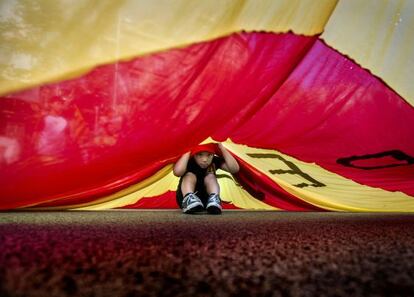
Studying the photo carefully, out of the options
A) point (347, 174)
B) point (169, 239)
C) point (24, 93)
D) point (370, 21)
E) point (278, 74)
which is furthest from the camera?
point (347, 174)

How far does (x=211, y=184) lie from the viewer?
1.62 m

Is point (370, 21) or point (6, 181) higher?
point (370, 21)

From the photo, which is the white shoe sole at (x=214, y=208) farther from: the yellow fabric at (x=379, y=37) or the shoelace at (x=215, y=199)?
the yellow fabric at (x=379, y=37)

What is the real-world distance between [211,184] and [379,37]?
106cm

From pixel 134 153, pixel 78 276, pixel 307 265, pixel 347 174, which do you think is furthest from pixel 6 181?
pixel 347 174

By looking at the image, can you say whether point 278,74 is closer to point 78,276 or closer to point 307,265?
point 307,265

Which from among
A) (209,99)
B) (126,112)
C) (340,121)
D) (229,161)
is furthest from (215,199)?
(340,121)

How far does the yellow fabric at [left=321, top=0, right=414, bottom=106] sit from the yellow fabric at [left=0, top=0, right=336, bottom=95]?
0.56 m

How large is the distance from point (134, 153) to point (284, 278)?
961 millimetres

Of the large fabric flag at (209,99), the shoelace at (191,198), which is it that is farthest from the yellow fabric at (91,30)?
the shoelace at (191,198)

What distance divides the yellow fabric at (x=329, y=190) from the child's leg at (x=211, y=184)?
0.21m

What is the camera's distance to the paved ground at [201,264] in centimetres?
34

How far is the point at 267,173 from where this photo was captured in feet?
5.72

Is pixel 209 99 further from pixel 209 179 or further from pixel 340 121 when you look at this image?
pixel 340 121
